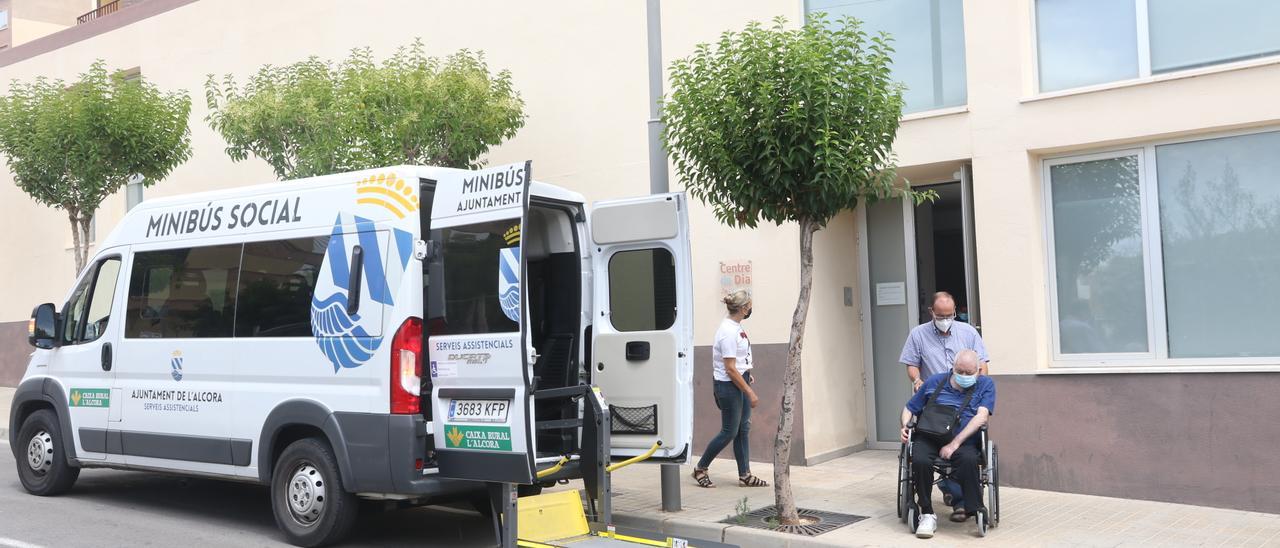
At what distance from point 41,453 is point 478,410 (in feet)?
16.1

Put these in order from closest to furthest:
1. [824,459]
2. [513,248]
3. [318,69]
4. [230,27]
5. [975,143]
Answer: [513,248] < [975,143] < [824,459] < [318,69] < [230,27]

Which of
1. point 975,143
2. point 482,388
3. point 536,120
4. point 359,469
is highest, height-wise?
point 536,120

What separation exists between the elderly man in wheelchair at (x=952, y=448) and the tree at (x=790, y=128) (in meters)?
0.86

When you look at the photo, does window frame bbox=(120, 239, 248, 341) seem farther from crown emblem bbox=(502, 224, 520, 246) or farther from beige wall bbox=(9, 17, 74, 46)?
beige wall bbox=(9, 17, 74, 46)

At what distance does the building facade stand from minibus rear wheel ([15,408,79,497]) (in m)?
5.81

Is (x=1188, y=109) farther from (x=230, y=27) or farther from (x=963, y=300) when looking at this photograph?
(x=230, y=27)

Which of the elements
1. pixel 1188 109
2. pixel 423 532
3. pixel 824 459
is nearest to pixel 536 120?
pixel 824 459

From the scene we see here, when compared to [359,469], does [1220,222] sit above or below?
above

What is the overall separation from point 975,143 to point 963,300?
190 cm

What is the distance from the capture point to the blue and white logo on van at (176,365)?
26.8 feet

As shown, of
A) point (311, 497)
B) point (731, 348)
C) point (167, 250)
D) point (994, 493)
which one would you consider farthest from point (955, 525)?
point (167, 250)

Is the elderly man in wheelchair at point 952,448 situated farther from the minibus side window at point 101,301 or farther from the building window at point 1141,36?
the minibus side window at point 101,301

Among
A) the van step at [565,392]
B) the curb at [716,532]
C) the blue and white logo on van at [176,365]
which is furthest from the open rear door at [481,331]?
the blue and white logo on van at [176,365]

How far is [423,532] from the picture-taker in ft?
26.9
